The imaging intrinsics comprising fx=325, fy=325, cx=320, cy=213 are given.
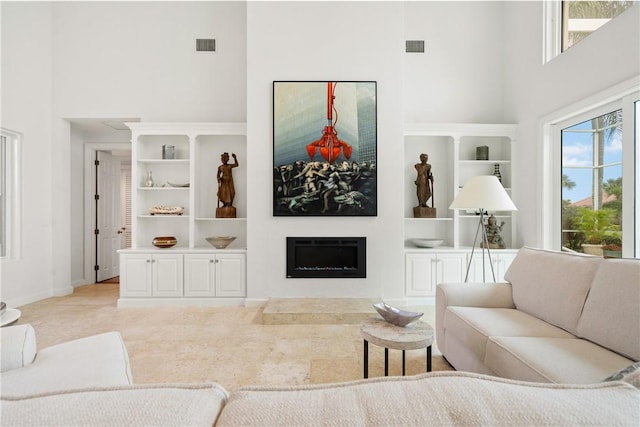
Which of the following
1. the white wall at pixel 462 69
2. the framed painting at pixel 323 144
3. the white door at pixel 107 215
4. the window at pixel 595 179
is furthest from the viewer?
the white door at pixel 107 215

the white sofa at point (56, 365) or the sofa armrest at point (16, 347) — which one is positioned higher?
the sofa armrest at point (16, 347)

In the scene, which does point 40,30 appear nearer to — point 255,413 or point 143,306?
point 143,306

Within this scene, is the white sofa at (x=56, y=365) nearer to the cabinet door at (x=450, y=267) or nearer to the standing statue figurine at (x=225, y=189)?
the standing statue figurine at (x=225, y=189)

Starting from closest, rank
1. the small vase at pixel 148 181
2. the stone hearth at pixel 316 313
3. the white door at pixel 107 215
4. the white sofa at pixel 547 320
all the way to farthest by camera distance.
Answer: the white sofa at pixel 547 320, the stone hearth at pixel 316 313, the small vase at pixel 148 181, the white door at pixel 107 215

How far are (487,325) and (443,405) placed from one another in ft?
6.12

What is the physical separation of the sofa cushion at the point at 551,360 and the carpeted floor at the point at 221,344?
0.79 meters

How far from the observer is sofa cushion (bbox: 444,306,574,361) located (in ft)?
6.49

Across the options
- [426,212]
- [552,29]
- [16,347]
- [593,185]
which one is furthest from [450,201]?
[16,347]

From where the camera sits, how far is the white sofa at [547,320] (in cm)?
159

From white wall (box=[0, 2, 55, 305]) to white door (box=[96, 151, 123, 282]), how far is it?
2.95ft

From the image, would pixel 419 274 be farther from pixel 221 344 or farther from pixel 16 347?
pixel 16 347

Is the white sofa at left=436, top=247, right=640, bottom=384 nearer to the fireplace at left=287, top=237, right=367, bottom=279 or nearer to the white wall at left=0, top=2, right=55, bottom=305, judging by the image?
the fireplace at left=287, top=237, right=367, bottom=279

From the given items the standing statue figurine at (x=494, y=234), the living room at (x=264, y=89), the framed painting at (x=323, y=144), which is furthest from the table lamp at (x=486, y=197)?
the standing statue figurine at (x=494, y=234)

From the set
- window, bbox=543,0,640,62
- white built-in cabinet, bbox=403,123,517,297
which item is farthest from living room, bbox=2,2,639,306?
white built-in cabinet, bbox=403,123,517,297
